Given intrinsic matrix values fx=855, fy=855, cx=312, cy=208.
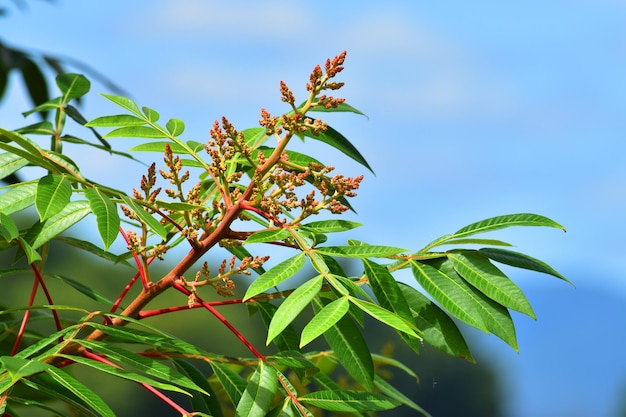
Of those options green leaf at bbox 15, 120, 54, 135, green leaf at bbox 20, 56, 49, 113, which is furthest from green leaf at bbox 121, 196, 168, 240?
green leaf at bbox 20, 56, 49, 113

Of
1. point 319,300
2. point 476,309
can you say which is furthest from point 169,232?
point 476,309

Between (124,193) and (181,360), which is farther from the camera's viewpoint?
(181,360)

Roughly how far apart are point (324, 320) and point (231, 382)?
447 mm

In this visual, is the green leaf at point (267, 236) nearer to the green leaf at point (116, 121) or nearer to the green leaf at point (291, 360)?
the green leaf at point (291, 360)

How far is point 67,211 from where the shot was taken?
5.64ft

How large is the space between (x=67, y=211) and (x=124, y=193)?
4.9 inches

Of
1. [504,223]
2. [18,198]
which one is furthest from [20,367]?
[504,223]

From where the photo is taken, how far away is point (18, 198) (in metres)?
1.71

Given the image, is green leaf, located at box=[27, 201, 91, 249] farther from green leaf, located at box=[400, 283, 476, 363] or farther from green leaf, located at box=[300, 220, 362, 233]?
green leaf, located at box=[400, 283, 476, 363]

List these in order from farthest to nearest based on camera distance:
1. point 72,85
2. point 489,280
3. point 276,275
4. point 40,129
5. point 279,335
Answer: point 72,85 < point 40,129 < point 279,335 < point 489,280 < point 276,275

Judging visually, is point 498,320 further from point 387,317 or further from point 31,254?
point 31,254

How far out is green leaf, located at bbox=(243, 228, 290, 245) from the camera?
161 cm

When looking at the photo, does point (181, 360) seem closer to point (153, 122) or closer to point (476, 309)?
point (153, 122)

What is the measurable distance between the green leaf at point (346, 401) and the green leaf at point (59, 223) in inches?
22.6
